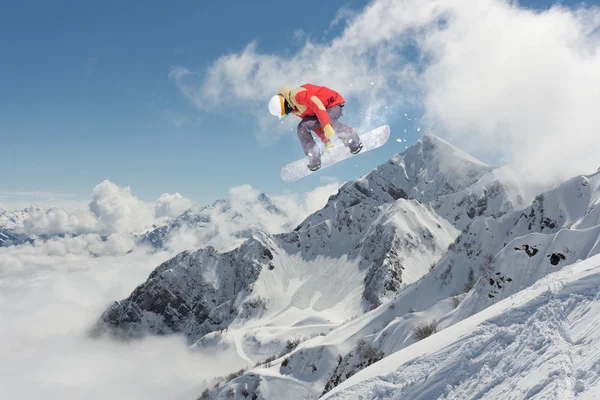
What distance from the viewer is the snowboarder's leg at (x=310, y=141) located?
15352mm

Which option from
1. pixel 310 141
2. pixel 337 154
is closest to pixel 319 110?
pixel 310 141

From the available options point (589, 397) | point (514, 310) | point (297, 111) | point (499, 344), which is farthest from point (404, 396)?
point (297, 111)

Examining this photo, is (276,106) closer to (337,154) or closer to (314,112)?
(314,112)

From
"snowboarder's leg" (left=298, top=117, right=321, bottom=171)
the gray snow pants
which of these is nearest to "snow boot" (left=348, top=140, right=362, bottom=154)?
the gray snow pants

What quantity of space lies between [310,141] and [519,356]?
36.4 ft

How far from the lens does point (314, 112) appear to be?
13922mm

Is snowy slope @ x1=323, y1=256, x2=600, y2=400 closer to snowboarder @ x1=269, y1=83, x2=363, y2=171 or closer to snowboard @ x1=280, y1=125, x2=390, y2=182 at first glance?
snowboarder @ x1=269, y1=83, x2=363, y2=171

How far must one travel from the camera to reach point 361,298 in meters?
197

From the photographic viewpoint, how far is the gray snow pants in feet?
49.9

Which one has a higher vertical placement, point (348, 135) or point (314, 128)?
point (314, 128)

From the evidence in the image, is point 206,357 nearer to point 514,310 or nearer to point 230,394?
point 230,394

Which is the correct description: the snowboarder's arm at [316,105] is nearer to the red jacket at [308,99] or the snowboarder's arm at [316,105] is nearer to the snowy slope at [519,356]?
the red jacket at [308,99]

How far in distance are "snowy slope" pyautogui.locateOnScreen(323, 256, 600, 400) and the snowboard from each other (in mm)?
10071

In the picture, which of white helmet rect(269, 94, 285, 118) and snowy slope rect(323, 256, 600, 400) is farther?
white helmet rect(269, 94, 285, 118)
